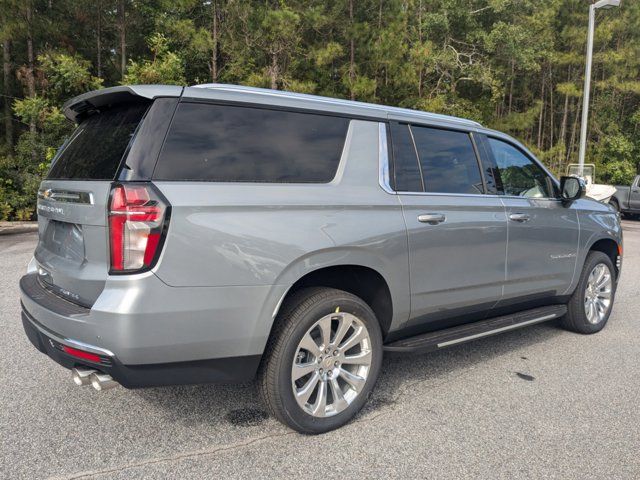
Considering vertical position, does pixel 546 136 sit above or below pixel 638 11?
below

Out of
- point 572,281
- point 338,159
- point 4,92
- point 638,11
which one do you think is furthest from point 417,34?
point 338,159

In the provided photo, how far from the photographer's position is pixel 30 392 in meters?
3.46

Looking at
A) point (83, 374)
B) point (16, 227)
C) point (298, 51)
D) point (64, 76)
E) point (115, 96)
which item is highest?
point (298, 51)

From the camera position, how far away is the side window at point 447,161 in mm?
3592

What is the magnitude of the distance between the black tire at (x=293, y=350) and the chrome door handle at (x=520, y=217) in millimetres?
1666

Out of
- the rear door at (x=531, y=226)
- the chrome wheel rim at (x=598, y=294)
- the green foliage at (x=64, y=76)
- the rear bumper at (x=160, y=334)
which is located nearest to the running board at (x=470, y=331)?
the rear door at (x=531, y=226)

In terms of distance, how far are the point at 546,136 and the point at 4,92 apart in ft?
91.5

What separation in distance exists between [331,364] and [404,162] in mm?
1399

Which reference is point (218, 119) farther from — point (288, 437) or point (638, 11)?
point (638, 11)

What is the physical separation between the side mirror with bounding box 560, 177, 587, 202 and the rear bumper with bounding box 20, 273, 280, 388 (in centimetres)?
318

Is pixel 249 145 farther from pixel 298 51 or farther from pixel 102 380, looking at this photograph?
pixel 298 51

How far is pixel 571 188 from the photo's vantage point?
4582 millimetres

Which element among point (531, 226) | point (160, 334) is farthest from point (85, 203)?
point (531, 226)

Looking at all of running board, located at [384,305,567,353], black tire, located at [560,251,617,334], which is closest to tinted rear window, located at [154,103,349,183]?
running board, located at [384,305,567,353]
